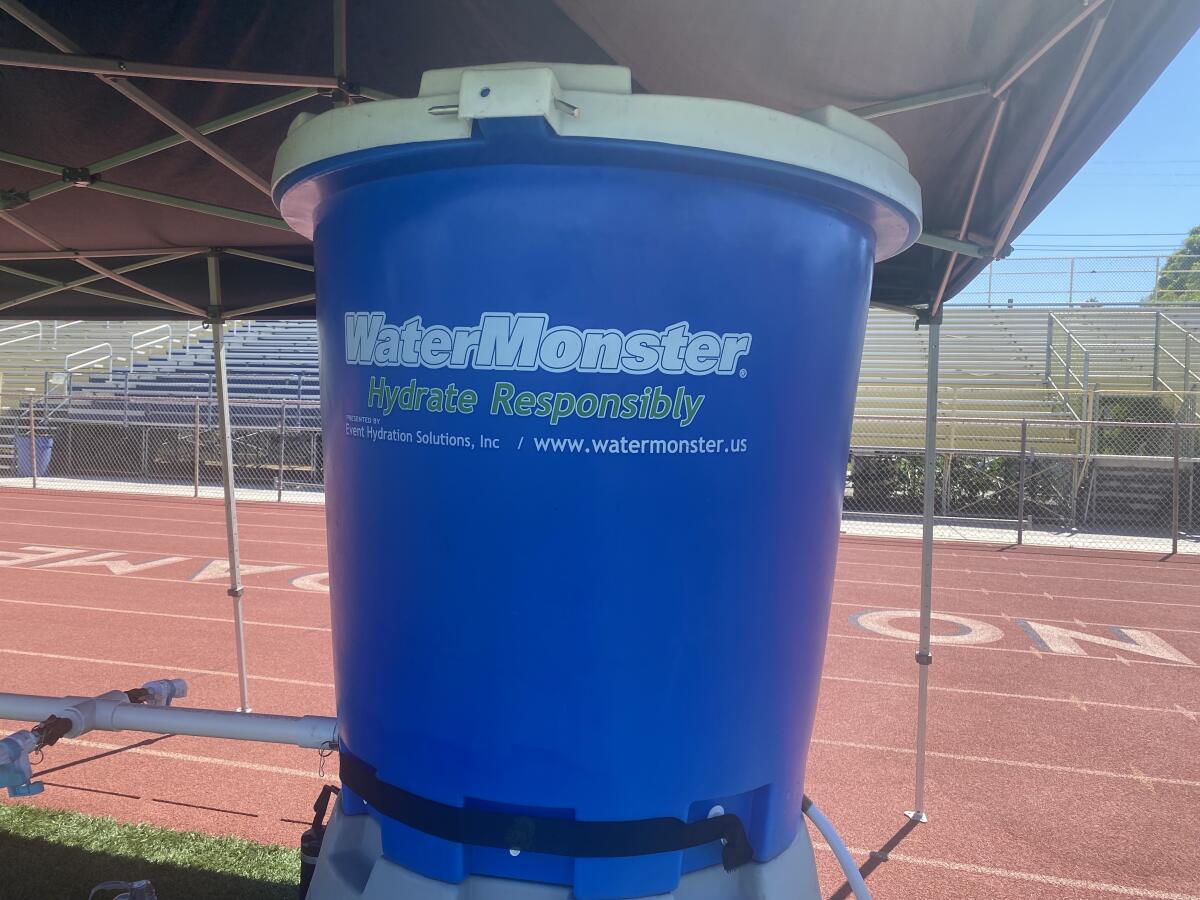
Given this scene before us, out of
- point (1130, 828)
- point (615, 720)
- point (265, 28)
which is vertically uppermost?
point (265, 28)

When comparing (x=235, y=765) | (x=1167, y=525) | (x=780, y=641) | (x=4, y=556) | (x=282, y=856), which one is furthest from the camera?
(x=1167, y=525)

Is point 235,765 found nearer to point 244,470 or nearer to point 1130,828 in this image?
point 1130,828

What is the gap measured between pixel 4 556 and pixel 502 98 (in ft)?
39.0

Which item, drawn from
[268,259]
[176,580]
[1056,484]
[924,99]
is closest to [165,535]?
[176,580]

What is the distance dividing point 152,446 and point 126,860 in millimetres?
18165

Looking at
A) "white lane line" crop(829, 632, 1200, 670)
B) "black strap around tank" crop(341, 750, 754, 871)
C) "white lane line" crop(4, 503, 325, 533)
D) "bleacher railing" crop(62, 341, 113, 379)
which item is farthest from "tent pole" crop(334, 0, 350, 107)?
"bleacher railing" crop(62, 341, 113, 379)

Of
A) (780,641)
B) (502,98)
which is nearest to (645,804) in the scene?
(780,641)

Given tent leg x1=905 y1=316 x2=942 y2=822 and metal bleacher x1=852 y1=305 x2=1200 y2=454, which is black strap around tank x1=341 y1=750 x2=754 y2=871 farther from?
metal bleacher x1=852 y1=305 x2=1200 y2=454

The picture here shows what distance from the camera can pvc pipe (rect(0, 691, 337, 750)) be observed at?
7.61 feet

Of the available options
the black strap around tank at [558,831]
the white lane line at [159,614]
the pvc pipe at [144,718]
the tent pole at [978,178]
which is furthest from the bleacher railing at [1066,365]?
the black strap around tank at [558,831]

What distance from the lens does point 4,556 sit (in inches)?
418

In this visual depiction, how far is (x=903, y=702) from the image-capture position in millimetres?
6125

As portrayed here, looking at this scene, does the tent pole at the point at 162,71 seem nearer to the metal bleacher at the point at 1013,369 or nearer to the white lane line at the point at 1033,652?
the white lane line at the point at 1033,652

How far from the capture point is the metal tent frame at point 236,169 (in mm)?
1968
